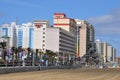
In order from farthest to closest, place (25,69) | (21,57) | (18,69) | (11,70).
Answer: (21,57), (25,69), (18,69), (11,70)

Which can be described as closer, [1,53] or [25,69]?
[25,69]

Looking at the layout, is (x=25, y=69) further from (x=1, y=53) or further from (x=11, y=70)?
(x=1, y=53)

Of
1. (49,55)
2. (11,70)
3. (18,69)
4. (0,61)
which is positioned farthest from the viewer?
(49,55)

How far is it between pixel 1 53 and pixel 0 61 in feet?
60.0

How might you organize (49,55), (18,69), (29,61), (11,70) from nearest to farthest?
(11,70)
(18,69)
(29,61)
(49,55)

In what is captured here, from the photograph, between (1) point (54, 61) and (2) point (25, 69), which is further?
(1) point (54, 61)

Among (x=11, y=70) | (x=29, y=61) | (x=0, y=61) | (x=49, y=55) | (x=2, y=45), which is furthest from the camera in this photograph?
(x=49, y=55)

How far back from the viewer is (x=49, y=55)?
7200 inches

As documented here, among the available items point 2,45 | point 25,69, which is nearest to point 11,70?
point 25,69

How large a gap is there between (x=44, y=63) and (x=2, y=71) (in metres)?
78.3

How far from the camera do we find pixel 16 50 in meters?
146

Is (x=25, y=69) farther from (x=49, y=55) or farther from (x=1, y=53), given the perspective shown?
(x=49, y=55)

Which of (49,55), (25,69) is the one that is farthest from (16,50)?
(25,69)

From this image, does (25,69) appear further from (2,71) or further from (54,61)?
(54,61)
